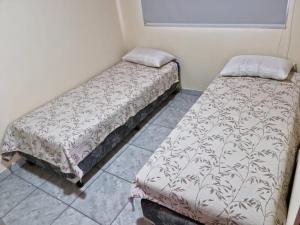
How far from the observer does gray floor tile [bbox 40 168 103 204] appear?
1.88m

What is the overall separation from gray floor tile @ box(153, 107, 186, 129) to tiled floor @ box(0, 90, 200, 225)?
0.36ft

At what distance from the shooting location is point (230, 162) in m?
1.36

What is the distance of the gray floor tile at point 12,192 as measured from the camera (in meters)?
1.88

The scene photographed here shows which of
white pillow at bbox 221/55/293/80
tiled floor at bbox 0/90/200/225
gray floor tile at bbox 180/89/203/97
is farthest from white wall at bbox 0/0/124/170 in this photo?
white pillow at bbox 221/55/293/80

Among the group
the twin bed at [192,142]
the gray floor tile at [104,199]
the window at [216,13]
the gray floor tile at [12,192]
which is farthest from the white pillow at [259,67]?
the gray floor tile at [12,192]

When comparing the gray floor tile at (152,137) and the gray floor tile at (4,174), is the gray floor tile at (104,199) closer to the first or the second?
the gray floor tile at (152,137)

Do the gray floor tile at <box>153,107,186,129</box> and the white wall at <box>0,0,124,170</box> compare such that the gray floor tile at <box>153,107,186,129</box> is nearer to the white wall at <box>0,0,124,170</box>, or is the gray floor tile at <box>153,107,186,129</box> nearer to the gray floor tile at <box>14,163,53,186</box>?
the white wall at <box>0,0,124,170</box>

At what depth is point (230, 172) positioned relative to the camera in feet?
4.27

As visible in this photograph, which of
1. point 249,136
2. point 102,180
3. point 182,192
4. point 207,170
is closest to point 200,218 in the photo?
point 182,192

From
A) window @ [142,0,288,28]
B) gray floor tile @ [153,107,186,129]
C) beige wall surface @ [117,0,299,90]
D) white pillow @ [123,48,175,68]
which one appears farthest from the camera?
white pillow @ [123,48,175,68]

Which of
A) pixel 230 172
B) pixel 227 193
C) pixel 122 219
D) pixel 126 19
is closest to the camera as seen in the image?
pixel 227 193

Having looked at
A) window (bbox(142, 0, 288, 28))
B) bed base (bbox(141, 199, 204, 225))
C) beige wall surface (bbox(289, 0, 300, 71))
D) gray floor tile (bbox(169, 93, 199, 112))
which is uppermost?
window (bbox(142, 0, 288, 28))

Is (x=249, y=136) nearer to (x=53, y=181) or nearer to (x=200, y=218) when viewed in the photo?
(x=200, y=218)

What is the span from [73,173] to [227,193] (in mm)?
1150
